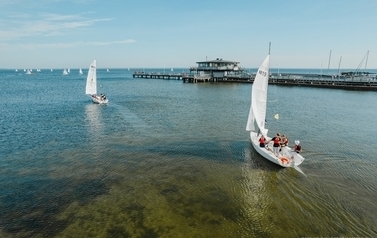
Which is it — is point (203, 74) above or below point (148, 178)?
above

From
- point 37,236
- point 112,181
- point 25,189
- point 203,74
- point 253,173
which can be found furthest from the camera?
point 203,74

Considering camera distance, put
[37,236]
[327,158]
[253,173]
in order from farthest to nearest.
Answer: [327,158] → [253,173] → [37,236]

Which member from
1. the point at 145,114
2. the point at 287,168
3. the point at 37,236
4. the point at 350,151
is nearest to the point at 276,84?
the point at 145,114

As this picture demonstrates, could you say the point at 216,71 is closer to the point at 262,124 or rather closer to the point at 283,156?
the point at 262,124

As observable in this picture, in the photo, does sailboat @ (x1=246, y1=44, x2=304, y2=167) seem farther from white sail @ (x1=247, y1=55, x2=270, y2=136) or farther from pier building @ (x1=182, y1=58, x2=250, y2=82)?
pier building @ (x1=182, y1=58, x2=250, y2=82)

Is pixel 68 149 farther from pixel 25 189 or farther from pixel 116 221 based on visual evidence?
pixel 116 221

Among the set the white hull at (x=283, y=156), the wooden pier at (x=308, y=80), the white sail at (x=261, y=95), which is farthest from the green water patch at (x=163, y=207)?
the wooden pier at (x=308, y=80)

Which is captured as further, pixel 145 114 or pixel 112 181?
pixel 145 114
